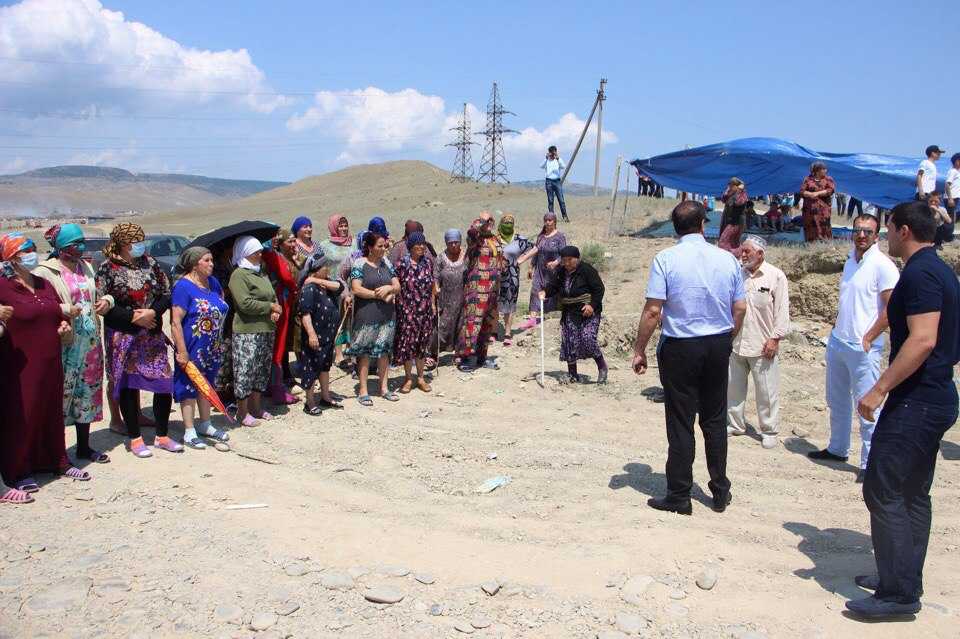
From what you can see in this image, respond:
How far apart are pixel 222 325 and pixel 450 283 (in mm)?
3224

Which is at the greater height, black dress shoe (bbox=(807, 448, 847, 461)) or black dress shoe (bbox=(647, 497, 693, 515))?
black dress shoe (bbox=(647, 497, 693, 515))

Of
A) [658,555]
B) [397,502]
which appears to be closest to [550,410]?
[397,502]

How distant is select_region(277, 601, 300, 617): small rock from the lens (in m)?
3.52

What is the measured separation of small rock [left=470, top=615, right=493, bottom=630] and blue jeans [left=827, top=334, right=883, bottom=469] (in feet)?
11.5

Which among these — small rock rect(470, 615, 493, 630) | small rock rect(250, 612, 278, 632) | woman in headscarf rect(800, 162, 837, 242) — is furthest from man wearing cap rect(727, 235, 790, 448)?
woman in headscarf rect(800, 162, 837, 242)

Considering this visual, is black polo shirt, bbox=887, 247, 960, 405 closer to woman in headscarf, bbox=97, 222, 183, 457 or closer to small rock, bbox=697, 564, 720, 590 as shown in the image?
small rock, bbox=697, 564, 720, 590

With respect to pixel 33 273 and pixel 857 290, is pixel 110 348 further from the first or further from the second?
pixel 857 290

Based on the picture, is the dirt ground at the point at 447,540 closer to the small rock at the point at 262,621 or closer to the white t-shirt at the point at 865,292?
the small rock at the point at 262,621

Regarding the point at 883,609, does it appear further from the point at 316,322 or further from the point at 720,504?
the point at 316,322

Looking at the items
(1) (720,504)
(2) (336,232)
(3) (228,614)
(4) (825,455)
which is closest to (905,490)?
(1) (720,504)

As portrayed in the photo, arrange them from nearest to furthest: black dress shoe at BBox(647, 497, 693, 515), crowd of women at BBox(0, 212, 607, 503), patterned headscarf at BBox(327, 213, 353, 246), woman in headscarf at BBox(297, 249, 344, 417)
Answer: black dress shoe at BBox(647, 497, 693, 515) → crowd of women at BBox(0, 212, 607, 503) → woman in headscarf at BBox(297, 249, 344, 417) → patterned headscarf at BBox(327, 213, 353, 246)

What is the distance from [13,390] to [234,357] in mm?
1838

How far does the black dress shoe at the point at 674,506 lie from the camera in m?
4.78

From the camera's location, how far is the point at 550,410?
738cm
